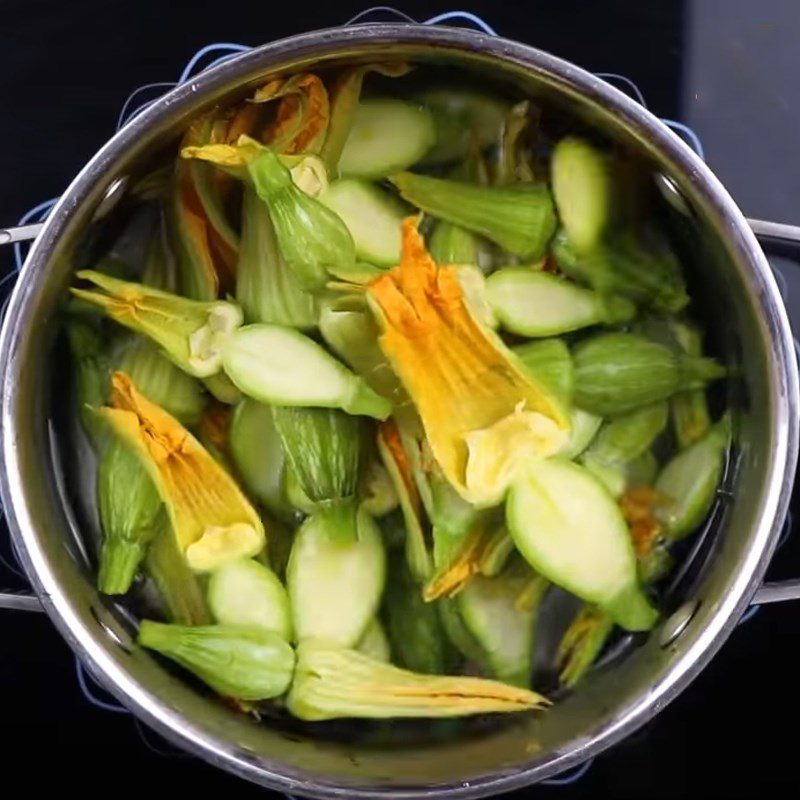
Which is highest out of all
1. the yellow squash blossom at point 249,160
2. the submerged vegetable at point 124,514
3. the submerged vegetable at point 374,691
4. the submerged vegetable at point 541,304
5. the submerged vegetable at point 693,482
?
the yellow squash blossom at point 249,160

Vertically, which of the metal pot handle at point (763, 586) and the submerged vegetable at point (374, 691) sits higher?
the metal pot handle at point (763, 586)

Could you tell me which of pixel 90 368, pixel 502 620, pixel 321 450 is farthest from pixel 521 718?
pixel 90 368

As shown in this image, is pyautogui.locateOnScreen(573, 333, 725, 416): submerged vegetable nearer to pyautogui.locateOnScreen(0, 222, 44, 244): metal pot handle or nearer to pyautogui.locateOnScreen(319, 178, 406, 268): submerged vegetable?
pyautogui.locateOnScreen(319, 178, 406, 268): submerged vegetable

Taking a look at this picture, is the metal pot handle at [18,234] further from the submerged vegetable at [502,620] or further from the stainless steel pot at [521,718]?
the submerged vegetable at [502,620]

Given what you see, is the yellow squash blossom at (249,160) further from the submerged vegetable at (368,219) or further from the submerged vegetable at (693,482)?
the submerged vegetable at (693,482)

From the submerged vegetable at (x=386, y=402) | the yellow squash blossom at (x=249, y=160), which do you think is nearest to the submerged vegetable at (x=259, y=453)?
the submerged vegetable at (x=386, y=402)

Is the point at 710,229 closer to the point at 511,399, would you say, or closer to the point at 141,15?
the point at 511,399

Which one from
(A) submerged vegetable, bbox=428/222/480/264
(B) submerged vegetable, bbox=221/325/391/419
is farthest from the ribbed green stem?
(A) submerged vegetable, bbox=428/222/480/264

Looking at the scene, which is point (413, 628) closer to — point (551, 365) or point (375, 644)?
point (375, 644)

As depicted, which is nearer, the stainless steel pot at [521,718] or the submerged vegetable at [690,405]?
the stainless steel pot at [521,718]
